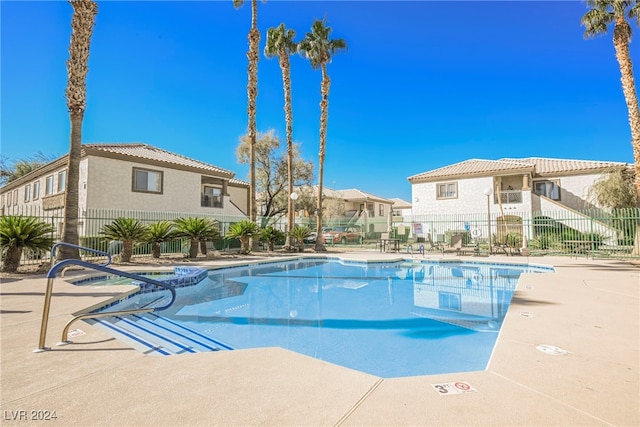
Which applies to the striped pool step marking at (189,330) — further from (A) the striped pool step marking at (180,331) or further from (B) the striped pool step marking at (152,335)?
(B) the striped pool step marking at (152,335)

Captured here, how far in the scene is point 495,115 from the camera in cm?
2667

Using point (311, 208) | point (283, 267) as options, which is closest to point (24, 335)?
point (283, 267)

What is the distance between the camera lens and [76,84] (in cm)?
1077

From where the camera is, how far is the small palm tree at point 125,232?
11.9 m

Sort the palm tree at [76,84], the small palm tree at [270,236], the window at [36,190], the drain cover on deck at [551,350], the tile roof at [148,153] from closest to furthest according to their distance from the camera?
the drain cover on deck at [551,350] < the palm tree at [76,84] < the tile roof at [148,153] < the small palm tree at [270,236] < the window at [36,190]

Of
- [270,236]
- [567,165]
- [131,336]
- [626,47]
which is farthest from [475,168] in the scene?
[131,336]

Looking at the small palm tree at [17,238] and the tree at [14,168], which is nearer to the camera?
the small palm tree at [17,238]

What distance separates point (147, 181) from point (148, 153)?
6.98ft

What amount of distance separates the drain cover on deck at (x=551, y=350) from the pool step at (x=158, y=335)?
3.77 m

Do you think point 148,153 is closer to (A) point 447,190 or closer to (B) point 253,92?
(B) point 253,92

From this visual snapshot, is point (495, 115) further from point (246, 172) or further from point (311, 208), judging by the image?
point (246, 172)

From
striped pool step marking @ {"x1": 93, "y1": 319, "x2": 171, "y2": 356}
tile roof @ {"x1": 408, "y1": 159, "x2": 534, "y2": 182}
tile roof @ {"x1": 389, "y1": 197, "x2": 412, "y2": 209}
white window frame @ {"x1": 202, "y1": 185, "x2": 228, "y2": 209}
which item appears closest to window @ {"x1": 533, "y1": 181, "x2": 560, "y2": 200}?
tile roof @ {"x1": 408, "y1": 159, "x2": 534, "y2": 182}

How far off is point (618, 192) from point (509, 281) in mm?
16679

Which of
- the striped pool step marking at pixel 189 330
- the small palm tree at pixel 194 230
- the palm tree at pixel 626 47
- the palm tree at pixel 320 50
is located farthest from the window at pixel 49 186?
the palm tree at pixel 626 47
